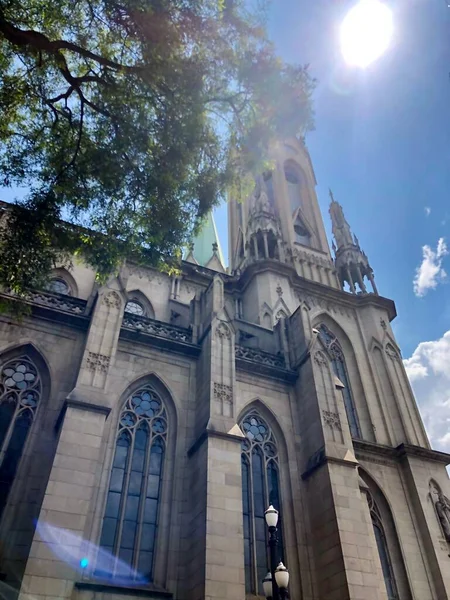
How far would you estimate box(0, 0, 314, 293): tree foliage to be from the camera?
10.7m

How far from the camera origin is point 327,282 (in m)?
25.8

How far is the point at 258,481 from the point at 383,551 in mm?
5017

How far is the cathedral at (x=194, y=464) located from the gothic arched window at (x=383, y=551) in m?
0.04

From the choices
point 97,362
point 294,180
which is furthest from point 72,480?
point 294,180

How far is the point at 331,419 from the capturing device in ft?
47.6

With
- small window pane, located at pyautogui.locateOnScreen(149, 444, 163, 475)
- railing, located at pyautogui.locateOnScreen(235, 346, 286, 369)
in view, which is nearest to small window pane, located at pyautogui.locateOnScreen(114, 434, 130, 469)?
small window pane, located at pyautogui.locateOnScreen(149, 444, 163, 475)

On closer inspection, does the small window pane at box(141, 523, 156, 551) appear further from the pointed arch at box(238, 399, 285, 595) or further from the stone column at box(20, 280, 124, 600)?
the pointed arch at box(238, 399, 285, 595)

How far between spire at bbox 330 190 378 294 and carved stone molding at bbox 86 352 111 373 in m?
16.0

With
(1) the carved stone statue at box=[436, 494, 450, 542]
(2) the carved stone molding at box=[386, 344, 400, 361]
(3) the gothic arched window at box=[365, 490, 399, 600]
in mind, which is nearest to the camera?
(3) the gothic arched window at box=[365, 490, 399, 600]

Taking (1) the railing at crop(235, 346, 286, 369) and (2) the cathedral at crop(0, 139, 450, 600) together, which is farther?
(1) the railing at crop(235, 346, 286, 369)

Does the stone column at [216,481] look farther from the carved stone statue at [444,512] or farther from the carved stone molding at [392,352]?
the carved stone molding at [392,352]

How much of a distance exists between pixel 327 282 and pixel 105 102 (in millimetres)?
16856

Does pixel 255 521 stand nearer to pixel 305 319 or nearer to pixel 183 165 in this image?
pixel 305 319

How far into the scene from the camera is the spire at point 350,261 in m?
26.1
